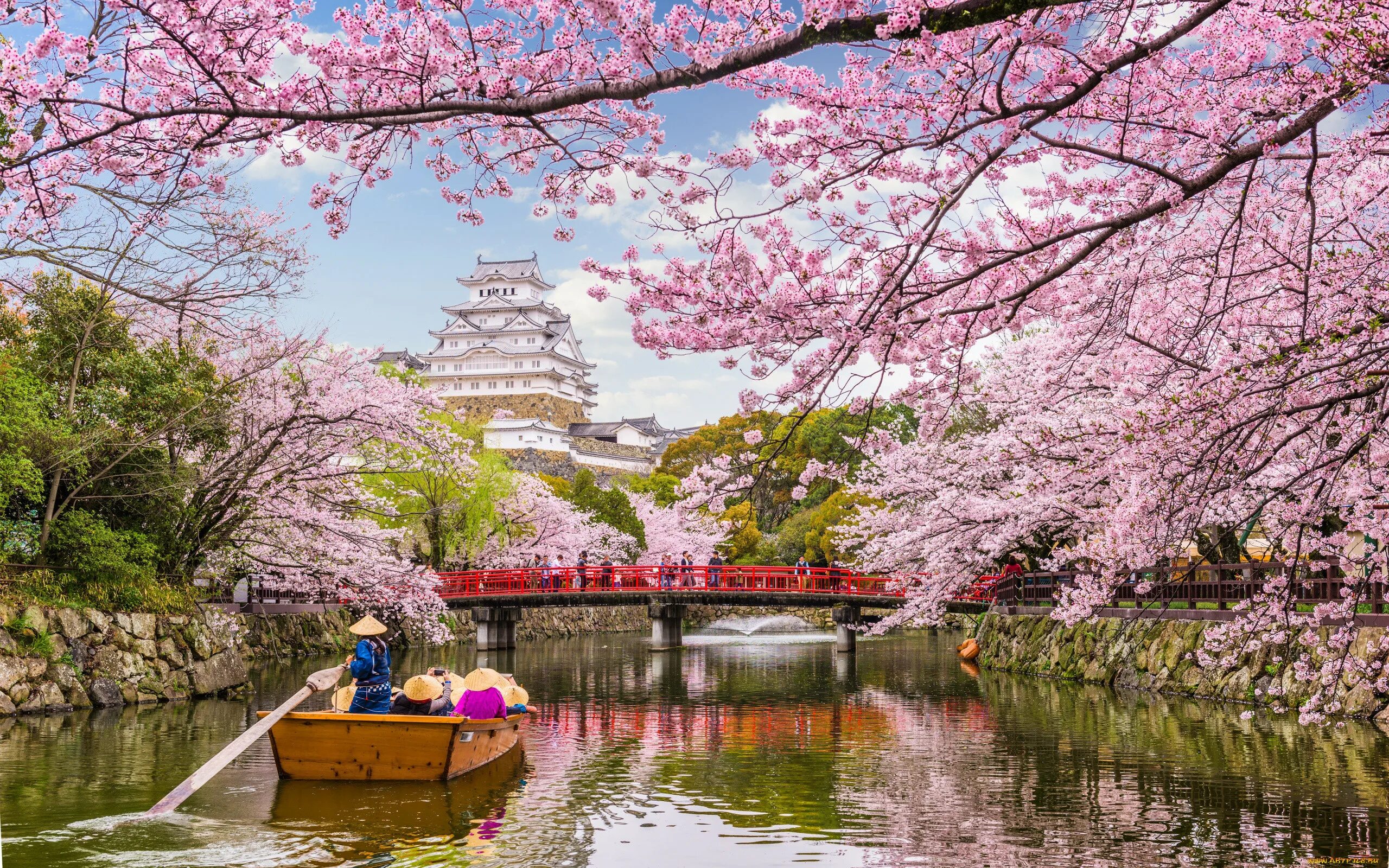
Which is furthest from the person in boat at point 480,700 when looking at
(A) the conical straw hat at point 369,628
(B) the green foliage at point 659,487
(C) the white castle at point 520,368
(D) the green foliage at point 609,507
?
(C) the white castle at point 520,368

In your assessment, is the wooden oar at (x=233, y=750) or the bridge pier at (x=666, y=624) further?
the bridge pier at (x=666, y=624)

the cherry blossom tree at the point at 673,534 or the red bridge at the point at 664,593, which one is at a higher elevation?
the cherry blossom tree at the point at 673,534

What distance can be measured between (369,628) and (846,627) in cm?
2224

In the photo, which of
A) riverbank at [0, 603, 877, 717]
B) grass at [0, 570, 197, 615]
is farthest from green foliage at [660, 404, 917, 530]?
grass at [0, 570, 197, 615]

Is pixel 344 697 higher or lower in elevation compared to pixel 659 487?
lower

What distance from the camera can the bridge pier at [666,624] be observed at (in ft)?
106

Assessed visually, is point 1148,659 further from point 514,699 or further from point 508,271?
point 508,271

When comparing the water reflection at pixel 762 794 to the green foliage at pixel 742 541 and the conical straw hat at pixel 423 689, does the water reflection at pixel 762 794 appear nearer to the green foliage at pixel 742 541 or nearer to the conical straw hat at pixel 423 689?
the conical straw hat at pixel 423 689

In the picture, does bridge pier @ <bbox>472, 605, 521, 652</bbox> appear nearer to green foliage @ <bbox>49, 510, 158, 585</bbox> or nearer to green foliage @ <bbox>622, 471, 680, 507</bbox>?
green foliage @ <bbox>49, 510, 158, 585</bbox>

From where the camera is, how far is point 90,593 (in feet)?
54.0

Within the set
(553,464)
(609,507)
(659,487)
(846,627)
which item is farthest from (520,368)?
(846,627)

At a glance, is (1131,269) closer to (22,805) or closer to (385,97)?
(385,97)

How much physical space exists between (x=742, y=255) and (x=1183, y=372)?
13.9ft

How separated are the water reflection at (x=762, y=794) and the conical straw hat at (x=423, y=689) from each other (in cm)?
102
